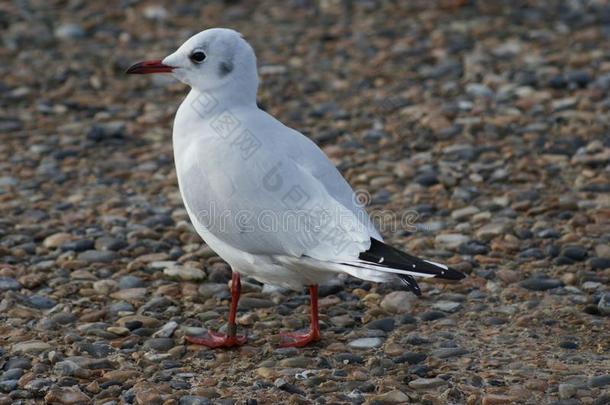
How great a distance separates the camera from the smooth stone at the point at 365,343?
16.2 feet

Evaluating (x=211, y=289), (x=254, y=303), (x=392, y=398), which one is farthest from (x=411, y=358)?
(x=211, y=289)

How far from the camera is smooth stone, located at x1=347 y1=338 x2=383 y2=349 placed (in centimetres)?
495

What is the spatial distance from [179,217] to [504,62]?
3.75 m

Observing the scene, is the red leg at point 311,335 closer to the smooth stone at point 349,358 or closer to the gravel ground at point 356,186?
the gravel ground at point 356,186

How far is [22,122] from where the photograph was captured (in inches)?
324

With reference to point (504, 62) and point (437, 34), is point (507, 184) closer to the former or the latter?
point (504, 62)

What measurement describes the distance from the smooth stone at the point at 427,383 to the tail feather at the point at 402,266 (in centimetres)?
46

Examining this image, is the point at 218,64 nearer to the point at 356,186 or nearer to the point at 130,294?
the point at 130,294

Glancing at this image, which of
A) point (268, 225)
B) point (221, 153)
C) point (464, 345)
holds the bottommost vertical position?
point (464, 345)

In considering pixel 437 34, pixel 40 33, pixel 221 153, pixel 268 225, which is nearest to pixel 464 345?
pixel 268 225

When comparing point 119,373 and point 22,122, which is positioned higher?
point 22,122

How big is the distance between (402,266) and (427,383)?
57 centimetres

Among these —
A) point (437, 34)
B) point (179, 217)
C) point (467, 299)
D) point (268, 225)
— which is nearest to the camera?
point (268, 225)

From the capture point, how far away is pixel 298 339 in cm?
503
